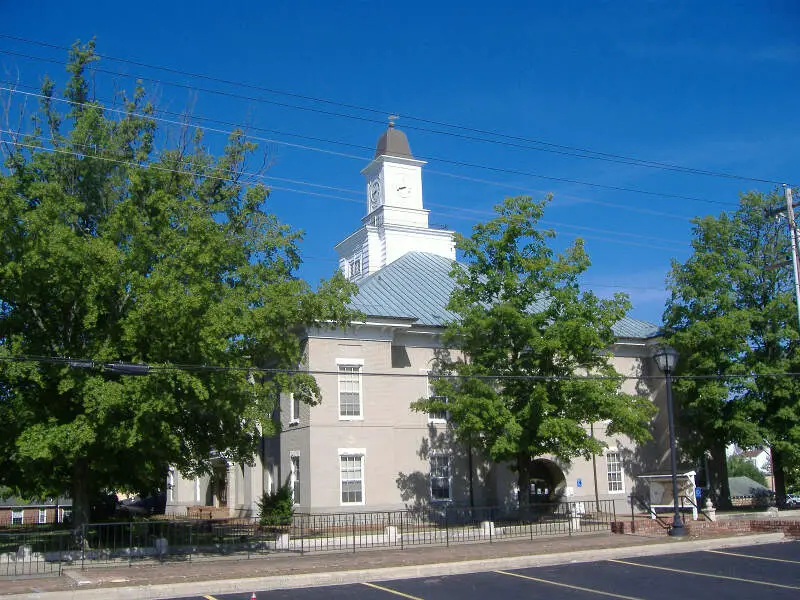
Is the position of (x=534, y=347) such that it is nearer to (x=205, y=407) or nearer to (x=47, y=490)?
(x=205, y=407)

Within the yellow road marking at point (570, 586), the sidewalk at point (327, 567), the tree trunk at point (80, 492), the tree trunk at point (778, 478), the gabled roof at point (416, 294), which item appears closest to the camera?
the yellow road marking at point (570, 586)

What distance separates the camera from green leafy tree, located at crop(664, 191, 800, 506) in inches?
1379

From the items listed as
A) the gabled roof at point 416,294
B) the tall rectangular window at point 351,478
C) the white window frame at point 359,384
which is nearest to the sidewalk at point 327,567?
the tall rectangular window at point 351,478

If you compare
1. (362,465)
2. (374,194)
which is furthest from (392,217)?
(362,465)

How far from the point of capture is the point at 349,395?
108ft

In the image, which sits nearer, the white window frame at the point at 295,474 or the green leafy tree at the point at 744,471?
the white window frame at the point at 295,474

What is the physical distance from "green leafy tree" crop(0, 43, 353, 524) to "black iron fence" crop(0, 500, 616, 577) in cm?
167

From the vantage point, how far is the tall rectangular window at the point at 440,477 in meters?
34.4

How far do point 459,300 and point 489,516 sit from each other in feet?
28.8

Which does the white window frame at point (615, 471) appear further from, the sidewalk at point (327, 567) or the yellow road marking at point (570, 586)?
the yellow road marking at point (570, 586)

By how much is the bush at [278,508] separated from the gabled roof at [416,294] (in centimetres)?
819

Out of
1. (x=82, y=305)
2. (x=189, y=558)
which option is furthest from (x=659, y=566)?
(x=82, y=305)

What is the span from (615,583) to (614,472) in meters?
22.8

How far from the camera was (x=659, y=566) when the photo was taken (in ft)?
63.6
